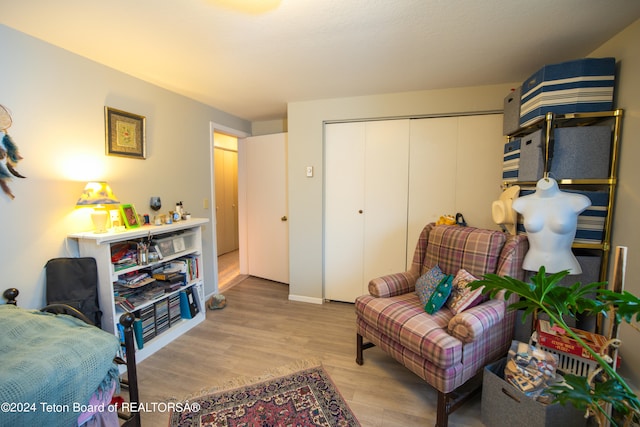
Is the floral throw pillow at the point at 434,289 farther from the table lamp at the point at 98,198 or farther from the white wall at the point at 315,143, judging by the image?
the table lamp at the point at 98,198

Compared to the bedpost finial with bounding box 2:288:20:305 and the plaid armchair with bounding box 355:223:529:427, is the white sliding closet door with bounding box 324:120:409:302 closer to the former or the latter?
the plaid armchair with bounding box 355:223:529:427

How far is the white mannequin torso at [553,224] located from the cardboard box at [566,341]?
0.36m

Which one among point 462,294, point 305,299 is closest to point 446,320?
point 462,294

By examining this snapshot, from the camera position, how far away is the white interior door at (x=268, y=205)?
11.9 ft

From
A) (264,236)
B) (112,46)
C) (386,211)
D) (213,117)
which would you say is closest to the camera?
(112,46)

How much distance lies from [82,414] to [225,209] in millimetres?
4456

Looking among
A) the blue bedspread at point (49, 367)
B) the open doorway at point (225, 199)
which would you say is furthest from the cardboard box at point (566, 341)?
the open doorway at point (225, 199)

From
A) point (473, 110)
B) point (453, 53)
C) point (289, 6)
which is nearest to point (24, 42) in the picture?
point (289, 6)

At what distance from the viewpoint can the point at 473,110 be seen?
2623mm

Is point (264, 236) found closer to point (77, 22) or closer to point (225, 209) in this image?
point (225, 209)

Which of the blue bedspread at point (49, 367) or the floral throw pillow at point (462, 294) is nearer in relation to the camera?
the blue bedspread at point (49, 367)

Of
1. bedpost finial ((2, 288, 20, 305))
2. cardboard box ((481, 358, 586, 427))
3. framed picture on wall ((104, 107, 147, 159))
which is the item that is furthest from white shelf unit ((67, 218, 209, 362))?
cardboard box ((481, 358, 586, 427))

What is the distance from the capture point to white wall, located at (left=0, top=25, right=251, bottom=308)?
1651 millimetres

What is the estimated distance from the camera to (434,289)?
1911 mm
